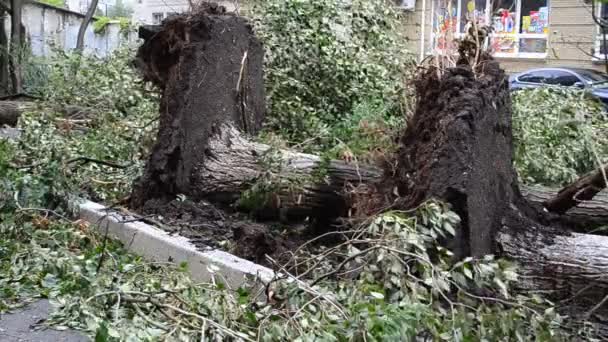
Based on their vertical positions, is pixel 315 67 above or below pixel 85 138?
above

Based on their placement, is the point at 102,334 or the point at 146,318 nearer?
the point at 102,334

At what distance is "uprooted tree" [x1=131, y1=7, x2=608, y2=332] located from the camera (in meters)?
4.26

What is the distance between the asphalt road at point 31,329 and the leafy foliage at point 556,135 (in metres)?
3.95

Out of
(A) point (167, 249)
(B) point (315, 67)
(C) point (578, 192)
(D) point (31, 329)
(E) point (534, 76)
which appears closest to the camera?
(D) point (31, 329)

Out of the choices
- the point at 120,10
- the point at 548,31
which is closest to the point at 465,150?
the point at 548,31

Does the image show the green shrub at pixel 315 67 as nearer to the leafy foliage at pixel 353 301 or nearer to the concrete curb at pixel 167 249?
the concrete curb at pixel 167 249

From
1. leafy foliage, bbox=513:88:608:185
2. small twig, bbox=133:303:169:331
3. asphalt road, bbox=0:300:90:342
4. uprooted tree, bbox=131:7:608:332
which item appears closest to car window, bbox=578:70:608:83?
leafy foliage, bbox=513:88:608:185

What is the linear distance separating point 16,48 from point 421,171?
17.5m

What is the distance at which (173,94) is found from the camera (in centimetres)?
688

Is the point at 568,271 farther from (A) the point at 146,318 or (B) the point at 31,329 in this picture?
Answer: (B) the point at 31,329

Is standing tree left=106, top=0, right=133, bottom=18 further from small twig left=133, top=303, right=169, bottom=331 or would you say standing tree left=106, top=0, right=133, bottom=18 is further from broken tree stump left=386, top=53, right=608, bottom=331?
small twig left=133, top=303, right=169, bottom=331

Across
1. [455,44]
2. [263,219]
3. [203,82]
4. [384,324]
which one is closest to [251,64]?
[203,82]

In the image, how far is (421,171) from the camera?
14.6ft

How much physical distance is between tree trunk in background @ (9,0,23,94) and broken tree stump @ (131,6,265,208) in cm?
1309
